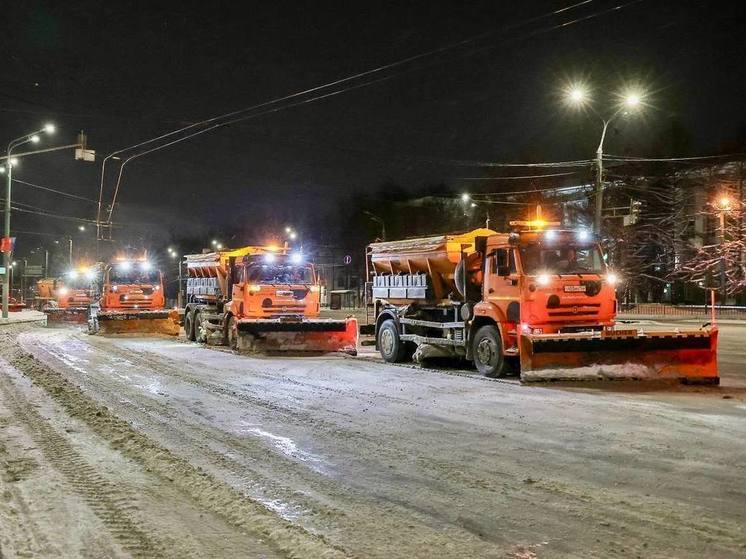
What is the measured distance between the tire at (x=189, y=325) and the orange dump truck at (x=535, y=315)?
9.94m

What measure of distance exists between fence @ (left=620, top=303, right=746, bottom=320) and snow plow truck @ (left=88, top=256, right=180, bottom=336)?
2906 cm

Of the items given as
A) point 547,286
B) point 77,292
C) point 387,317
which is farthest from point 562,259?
point 77,292

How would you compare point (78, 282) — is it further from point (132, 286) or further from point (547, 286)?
point (547, 286)

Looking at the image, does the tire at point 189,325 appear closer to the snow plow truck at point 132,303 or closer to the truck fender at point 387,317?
the snow plow truck at point 132,303

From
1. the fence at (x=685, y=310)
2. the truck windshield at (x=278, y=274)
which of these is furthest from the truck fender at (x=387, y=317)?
the fence at (x=685, y=310)

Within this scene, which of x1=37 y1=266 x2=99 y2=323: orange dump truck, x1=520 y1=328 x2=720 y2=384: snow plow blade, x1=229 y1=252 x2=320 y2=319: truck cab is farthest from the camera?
x1=37 y1=266 x2=99 y2=323: orange dump truck

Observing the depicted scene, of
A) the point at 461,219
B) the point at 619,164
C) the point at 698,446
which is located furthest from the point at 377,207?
the point at 698,446

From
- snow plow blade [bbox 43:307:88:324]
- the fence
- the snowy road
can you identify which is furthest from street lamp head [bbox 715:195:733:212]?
snow plow blade [bbox 43:307:88:324]

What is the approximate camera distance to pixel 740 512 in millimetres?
5457

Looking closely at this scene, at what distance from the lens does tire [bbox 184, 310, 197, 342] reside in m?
23.5

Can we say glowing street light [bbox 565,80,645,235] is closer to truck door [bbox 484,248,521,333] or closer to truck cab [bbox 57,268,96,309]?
truck door [bbox 484,248,521,333]

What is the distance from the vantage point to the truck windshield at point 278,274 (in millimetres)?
19094

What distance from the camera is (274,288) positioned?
19.0m

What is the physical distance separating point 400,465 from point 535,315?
655cm
